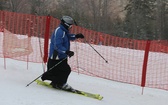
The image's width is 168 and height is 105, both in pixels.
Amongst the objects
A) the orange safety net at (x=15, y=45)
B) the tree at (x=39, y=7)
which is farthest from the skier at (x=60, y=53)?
the tree at (x=39, y=7)

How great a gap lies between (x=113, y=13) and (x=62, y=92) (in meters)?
47.0

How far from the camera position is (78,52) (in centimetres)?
1189

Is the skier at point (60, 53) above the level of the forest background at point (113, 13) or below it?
below

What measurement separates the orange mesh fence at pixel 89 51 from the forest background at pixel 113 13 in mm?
28482

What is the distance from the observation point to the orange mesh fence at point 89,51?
9086 mm

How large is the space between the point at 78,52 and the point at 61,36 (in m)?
5.29

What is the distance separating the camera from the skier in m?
6.62

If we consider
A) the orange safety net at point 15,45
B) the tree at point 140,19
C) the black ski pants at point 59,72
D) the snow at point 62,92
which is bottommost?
the snow at point 62,92

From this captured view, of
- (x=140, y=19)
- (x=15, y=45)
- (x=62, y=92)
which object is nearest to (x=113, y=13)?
(x=140, y=19)

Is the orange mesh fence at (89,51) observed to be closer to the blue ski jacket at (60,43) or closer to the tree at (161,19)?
the blue ski jacket at (60,43)

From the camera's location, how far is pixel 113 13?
5291 centimetres

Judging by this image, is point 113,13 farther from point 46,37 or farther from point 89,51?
point 46,37

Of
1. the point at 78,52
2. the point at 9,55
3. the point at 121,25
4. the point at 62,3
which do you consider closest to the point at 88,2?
the point at 62,3

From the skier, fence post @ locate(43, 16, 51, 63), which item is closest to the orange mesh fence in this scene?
fence post @ locate(43, 16, 51, 63)
